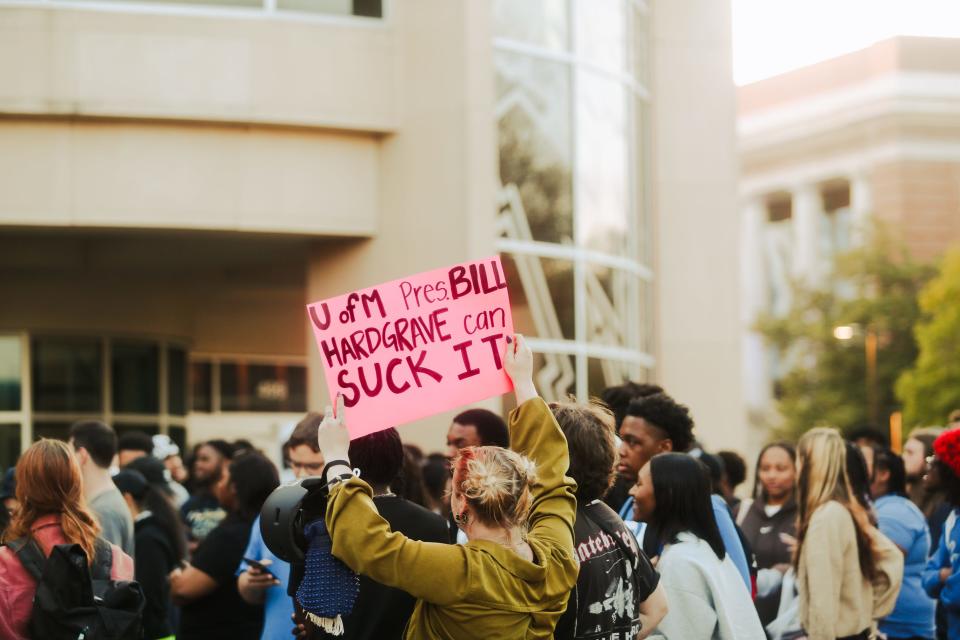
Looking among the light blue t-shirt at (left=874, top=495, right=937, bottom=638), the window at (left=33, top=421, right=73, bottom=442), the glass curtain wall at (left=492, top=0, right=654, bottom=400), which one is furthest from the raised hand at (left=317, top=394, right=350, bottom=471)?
the window at (left=33, top=421, right=73, bottom=442)

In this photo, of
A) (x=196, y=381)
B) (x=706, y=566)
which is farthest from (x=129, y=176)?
(x=706, y=566)

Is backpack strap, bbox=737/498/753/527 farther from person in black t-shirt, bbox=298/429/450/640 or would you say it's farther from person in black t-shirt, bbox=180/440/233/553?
person in black t-shirt, bbox=298/429/450/640

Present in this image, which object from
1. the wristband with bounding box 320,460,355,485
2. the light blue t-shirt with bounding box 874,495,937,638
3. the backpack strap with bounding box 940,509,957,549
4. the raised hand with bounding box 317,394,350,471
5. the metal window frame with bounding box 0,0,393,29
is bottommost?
the light blue t-shirt with bounding box 874,495,937,638

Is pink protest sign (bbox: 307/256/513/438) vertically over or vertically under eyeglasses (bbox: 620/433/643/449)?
over

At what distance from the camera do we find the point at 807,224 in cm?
7412

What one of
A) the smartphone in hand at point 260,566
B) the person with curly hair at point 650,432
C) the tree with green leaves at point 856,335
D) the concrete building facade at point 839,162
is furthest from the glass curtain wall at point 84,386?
the concrete building facade at point 839,162

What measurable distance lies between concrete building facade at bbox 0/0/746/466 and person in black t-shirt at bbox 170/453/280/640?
8.77m

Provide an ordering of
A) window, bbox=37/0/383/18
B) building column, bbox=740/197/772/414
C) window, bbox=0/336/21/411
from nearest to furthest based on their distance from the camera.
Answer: window, bbox=37/0/383/18
window, bbox=0/336/21/411
building column, bbox=740/197/772/414

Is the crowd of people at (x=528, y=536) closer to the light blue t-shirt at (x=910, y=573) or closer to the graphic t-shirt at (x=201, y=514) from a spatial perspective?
the light blue t-shirt at (x=910, y=573)

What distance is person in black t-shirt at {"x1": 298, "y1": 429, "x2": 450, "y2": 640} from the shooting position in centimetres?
486

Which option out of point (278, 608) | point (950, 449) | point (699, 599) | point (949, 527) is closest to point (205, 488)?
point (278, 608)

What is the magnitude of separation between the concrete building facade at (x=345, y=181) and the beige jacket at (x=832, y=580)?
900cm

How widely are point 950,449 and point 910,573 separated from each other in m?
1.57

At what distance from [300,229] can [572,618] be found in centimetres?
1187
